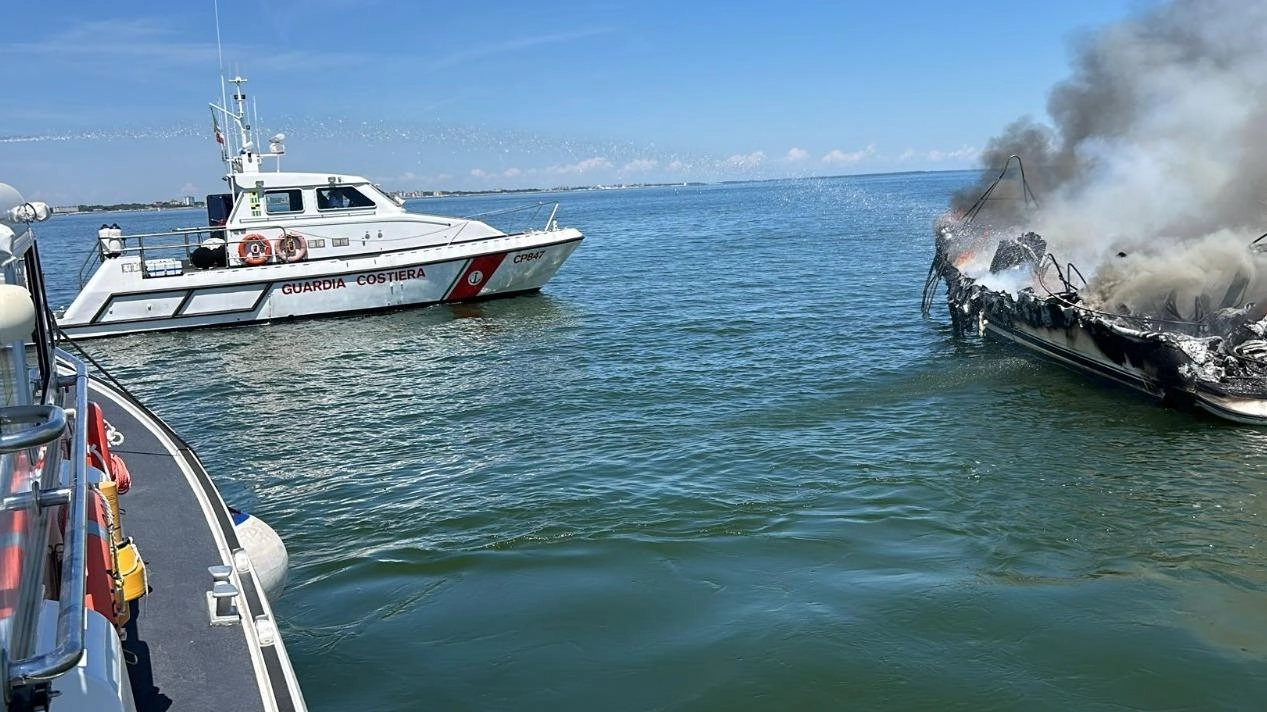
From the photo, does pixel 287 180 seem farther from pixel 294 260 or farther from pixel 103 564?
pixel 103 564

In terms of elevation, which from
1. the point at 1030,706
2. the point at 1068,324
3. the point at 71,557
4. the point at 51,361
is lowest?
the point at 1030,706

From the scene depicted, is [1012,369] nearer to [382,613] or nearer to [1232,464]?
[1232,464]

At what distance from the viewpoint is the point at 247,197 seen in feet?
71.6

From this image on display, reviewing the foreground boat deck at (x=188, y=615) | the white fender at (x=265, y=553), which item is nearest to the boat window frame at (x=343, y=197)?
the foreground boat deck at (x=188, y=615)

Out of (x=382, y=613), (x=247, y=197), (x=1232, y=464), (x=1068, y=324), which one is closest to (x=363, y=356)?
(x=247, y=197)

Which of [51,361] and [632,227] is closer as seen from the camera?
[51,361]

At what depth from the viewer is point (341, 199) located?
73.9 ft

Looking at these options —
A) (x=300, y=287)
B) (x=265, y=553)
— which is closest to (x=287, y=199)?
(x=300, y=287)

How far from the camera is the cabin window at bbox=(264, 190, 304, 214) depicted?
21922 mm

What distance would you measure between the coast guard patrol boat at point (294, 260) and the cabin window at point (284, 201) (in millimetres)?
24

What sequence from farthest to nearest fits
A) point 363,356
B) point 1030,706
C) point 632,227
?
point 632,227 → point 363,356 → point 1030,706

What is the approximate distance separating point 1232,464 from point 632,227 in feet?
175

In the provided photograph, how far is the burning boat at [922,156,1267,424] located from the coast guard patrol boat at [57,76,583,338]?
10.6 m

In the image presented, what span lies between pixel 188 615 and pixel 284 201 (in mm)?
18835
